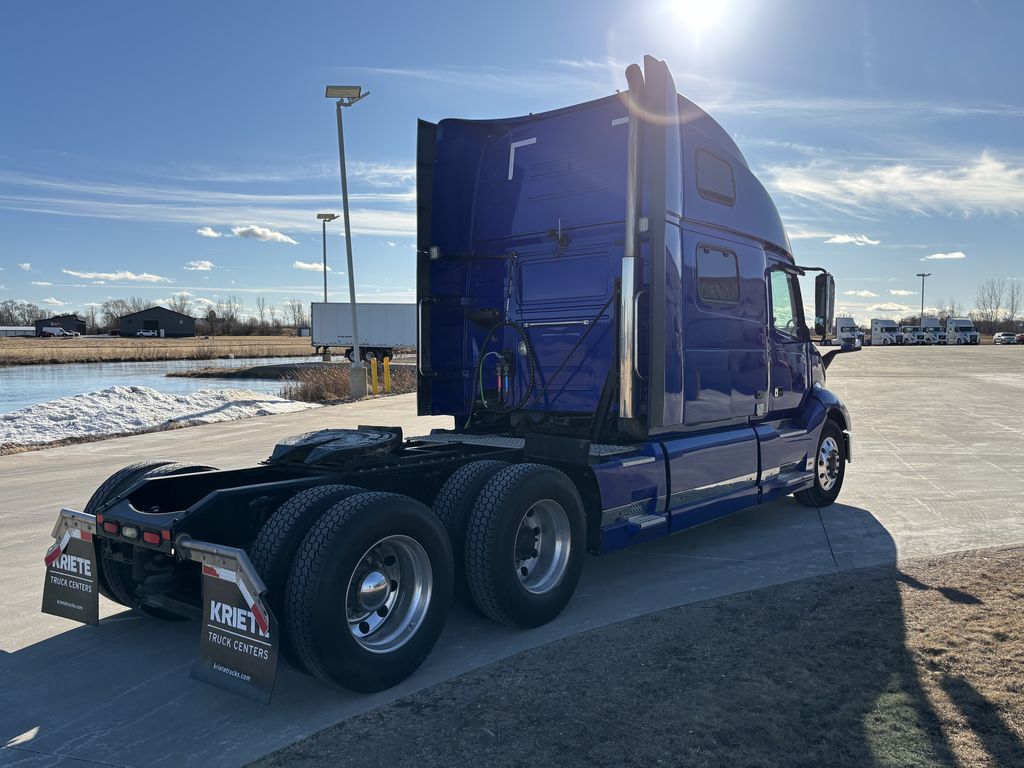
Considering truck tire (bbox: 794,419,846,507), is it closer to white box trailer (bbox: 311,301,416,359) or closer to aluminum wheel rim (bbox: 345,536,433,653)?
aluminum wheel rim (bbox: 345,536,433,653)

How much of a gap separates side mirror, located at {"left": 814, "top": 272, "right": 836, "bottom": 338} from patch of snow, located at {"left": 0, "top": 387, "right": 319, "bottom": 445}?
12.3 meters

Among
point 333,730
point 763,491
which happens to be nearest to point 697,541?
point 763,491

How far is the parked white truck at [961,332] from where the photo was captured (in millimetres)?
77750

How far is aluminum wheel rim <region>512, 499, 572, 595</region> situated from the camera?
15.6 ft

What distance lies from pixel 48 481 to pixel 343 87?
13.6 metres

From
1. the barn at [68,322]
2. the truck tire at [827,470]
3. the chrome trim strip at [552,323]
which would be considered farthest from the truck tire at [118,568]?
the barn at [68,322]

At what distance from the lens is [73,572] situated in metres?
4.29

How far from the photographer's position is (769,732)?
3336 millimetres

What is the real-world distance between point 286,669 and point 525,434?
2683mm

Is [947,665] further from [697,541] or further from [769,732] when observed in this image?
[697,541]

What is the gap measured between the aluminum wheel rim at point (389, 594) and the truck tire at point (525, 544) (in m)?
0.44

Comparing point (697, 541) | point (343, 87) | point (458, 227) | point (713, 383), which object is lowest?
point (697, 541)

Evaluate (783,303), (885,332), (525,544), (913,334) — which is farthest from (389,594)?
(913,334)

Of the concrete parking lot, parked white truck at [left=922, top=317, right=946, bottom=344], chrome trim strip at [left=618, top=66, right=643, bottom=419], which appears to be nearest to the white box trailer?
the concrete parking lot
